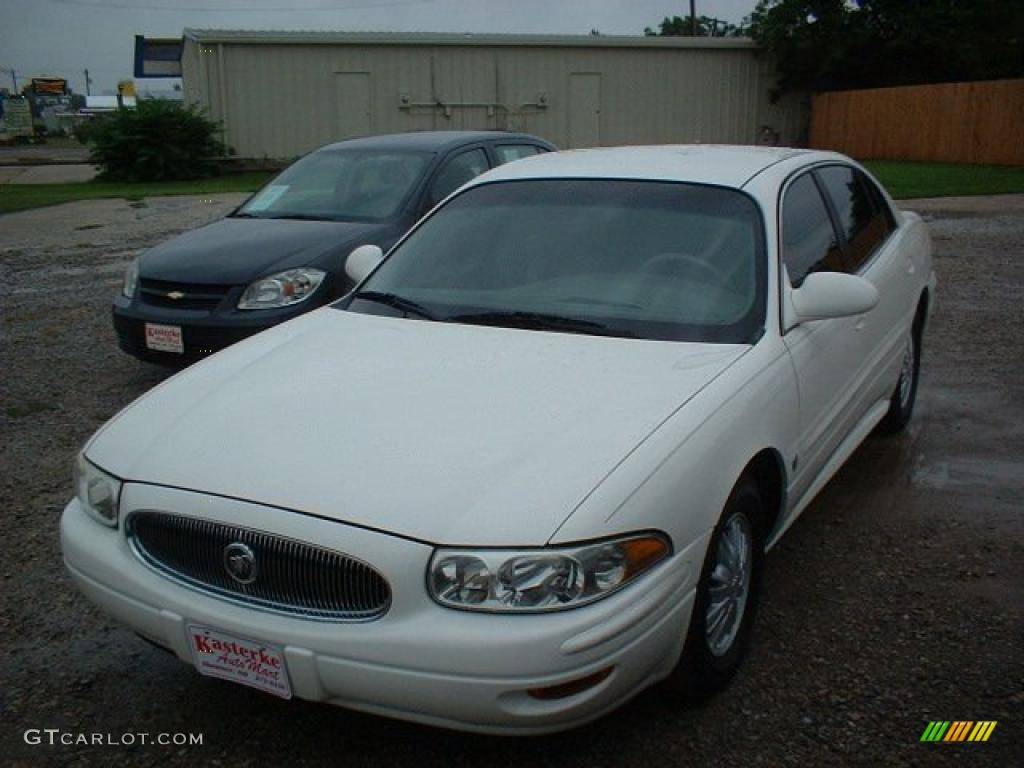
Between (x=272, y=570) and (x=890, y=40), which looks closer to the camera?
(x=272, y=570)

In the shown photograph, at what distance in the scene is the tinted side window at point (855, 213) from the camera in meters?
4.43

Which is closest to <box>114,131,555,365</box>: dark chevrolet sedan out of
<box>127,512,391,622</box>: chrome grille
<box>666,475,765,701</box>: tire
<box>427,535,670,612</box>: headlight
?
<box>127,512,391,622</box>: chrome grille

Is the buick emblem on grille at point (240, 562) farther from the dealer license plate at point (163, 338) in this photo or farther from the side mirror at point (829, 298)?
the dealer license plate at point (163, 338)

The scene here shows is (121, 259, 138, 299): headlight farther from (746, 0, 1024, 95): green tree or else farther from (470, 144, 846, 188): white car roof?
(746, 0, 1024, 95): green tree

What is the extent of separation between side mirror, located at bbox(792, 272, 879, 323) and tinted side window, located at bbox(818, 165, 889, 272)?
82 cm

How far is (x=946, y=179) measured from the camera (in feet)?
69.7

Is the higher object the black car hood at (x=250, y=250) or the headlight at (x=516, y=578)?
the black car hood at (x=250, y=250)

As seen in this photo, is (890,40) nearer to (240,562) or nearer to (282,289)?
(282,289)

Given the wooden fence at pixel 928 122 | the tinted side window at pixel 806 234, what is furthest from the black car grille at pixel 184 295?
the wooden fence at pixel 928 122

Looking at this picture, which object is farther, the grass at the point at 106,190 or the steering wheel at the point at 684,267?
the grass at the point at 106,190

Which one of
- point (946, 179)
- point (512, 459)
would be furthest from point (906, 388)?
point (946, 179)

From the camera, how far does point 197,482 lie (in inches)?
105

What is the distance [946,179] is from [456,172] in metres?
16.9

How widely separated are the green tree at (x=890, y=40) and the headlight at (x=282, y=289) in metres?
27.4
